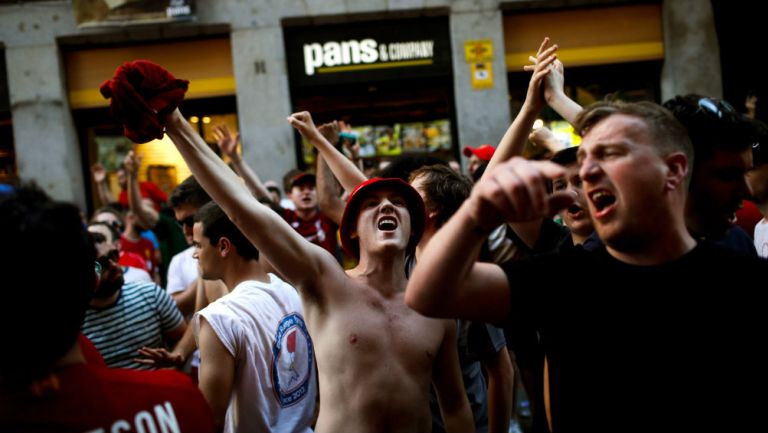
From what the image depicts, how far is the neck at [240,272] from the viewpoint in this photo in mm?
3684

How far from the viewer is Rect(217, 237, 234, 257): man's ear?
3.68 m

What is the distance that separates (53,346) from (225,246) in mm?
1926

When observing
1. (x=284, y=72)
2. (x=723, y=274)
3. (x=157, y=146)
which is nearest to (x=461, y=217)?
(x=723, y=274)

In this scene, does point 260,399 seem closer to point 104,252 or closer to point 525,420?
point 104,252

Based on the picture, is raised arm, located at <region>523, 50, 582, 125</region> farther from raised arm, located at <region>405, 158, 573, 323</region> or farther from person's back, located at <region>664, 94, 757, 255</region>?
raised arm, located at <region>405, 158, 573, 323</region>

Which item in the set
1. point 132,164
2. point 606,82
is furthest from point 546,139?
point 606,82

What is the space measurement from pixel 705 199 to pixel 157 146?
1080cm

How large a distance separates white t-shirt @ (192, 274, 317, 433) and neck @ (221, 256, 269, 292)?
0.15 meters

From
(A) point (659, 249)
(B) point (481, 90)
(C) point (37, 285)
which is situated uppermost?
(B) point (481, 90)

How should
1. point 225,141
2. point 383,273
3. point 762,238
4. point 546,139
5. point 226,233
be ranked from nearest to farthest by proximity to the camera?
point 383,273 → point 226,233 → point 546,139 → point 762,238 → point 225,141

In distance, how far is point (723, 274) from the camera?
2.00 m

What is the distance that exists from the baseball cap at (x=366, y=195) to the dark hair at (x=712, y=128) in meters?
1.21

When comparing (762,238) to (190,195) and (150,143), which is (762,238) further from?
(150,143)

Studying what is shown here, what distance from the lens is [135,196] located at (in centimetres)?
678
